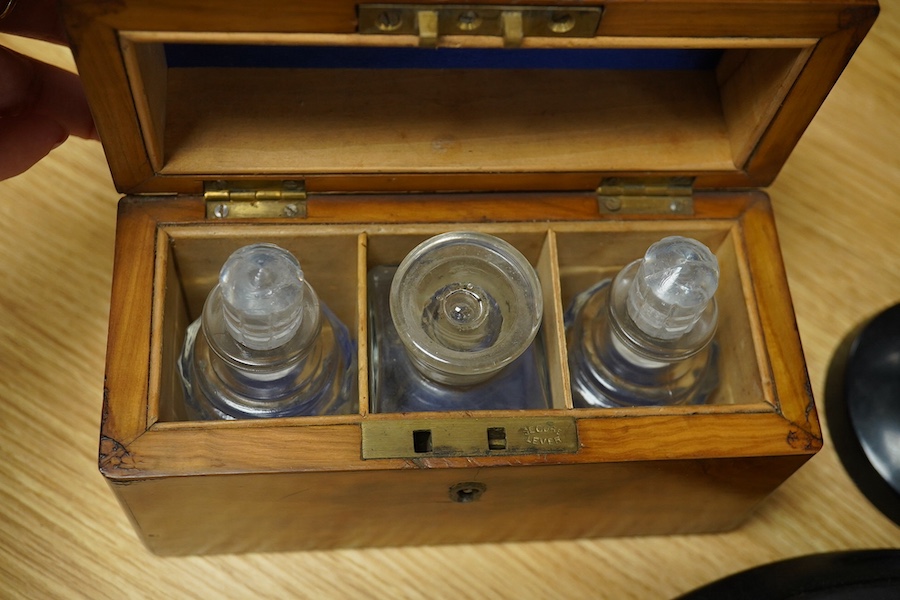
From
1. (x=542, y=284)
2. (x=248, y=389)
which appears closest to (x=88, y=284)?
(x=248, y=389)

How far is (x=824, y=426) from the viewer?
3.25ft

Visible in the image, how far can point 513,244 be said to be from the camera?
0.89 meters

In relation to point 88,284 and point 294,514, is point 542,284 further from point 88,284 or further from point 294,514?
point 88,284

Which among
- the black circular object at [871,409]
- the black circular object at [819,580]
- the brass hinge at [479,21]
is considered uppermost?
the brass hinge at [479,21]

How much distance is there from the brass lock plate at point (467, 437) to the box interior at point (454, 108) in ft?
0.72

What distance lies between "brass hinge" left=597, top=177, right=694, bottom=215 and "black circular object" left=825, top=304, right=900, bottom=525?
240mm

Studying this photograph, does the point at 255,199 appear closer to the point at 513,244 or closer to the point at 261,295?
the point at 261,295

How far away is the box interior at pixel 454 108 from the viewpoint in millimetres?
836

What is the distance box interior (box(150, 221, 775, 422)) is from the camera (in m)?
0.82

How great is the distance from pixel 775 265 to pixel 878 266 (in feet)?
0.81

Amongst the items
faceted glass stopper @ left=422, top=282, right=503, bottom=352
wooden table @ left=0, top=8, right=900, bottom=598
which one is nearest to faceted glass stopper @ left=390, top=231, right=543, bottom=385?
faceted glass stopper @ left=422, top=282, right=503, bottom=352

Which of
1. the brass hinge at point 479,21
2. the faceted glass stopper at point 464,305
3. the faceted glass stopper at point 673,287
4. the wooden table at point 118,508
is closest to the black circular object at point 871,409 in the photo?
the wooden table at point 118,508

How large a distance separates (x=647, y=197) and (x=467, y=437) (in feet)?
0.93

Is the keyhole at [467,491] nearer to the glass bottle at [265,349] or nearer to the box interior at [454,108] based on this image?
the glass bottle at [265,349]
